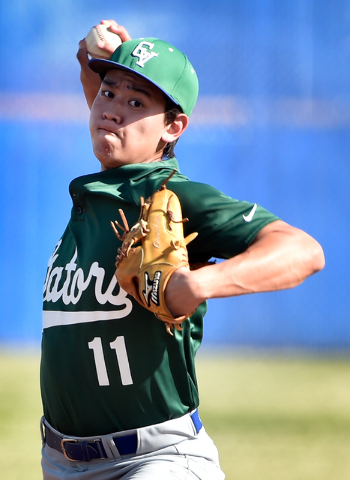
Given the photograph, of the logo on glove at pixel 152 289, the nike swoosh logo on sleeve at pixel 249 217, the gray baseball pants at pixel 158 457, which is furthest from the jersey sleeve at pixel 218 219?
the gray baseball pants at pixel 158 457

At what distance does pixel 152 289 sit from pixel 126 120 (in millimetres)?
664

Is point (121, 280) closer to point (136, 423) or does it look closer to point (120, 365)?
point (120, 365)

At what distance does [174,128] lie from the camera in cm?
198

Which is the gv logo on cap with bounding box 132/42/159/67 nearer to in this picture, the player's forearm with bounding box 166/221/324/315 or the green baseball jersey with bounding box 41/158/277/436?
the green baseball jersey with bounding box 41/158/277/436

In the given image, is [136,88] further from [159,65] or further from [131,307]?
[131,307]

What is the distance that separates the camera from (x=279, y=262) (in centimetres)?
140

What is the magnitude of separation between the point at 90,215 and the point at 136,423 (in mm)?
599

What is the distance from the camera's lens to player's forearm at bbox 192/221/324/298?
4.45ft

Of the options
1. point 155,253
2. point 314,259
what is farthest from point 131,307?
point 314,259

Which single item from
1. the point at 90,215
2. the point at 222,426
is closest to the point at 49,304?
the point at 90,215

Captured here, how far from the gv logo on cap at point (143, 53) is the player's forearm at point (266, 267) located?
0.71 metres

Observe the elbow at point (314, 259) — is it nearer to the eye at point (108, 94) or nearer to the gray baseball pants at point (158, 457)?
the gray baseball pants at point (158, 457)

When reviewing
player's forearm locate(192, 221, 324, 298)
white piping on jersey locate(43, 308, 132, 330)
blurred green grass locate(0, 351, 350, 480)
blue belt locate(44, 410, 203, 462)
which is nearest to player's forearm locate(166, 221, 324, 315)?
player's forearm locate(192, 221, 324, 298)

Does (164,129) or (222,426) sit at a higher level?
(164,129)
